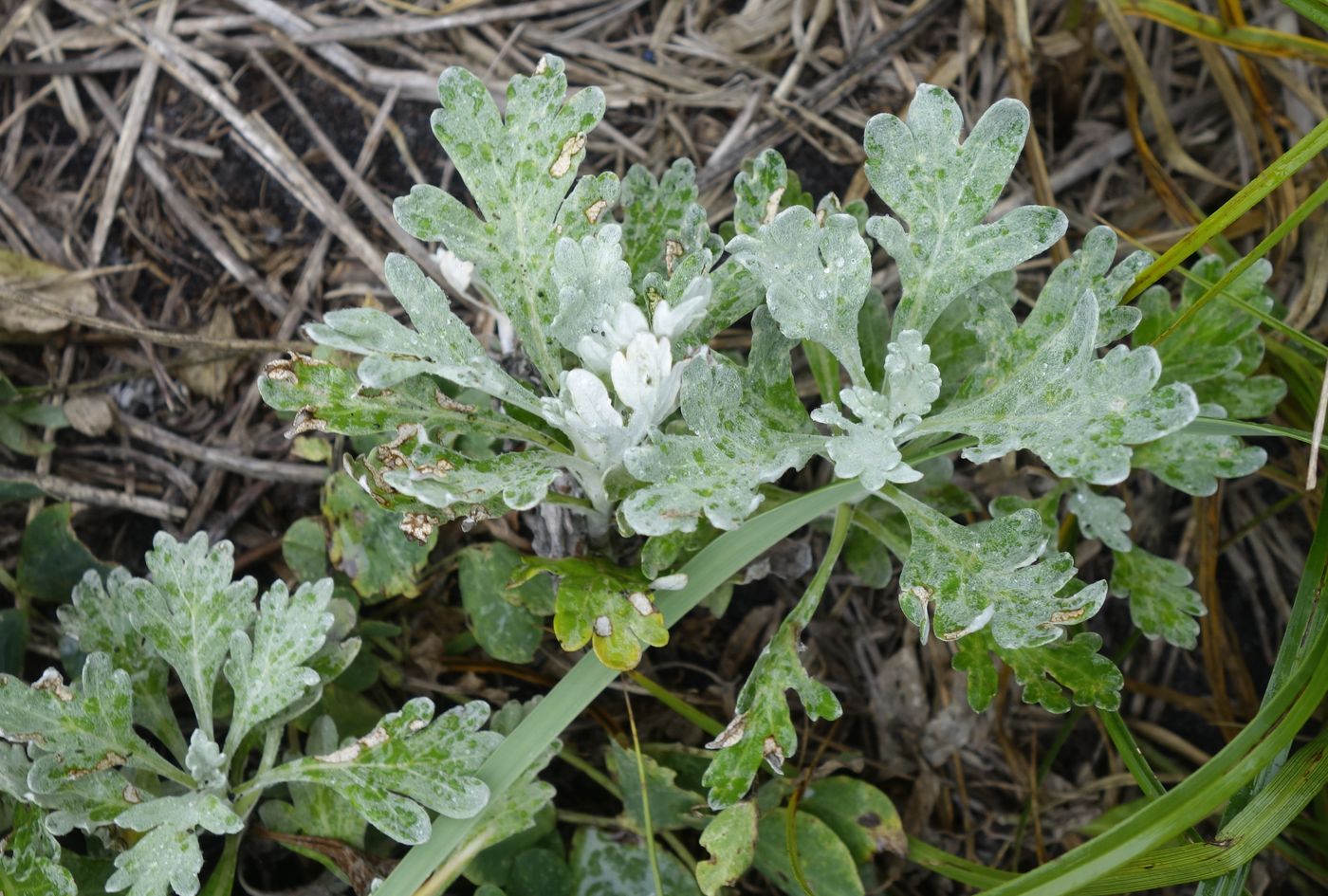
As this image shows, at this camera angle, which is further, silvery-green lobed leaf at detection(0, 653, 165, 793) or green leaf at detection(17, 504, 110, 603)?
green leaf at detection(17, 504, 110, 603)

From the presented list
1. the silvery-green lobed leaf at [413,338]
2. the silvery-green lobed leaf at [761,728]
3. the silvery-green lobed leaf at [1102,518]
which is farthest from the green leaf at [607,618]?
the silvery-green lobed leaf at [1102,518]

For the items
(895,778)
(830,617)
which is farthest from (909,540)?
(895,778)

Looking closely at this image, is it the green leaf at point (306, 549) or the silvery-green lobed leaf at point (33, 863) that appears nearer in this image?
the silvery-green lobed leaf at point (33, 863)

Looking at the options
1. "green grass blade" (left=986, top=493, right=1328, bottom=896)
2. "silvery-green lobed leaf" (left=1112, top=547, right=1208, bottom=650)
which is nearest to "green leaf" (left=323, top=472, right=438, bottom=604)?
"green grass blade" (left=986, top=493, right=1328, bottom=896)

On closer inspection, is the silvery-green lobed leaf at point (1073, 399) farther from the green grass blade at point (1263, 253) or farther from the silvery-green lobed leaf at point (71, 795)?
the silvery-green lobed leaf at point (71, 795)

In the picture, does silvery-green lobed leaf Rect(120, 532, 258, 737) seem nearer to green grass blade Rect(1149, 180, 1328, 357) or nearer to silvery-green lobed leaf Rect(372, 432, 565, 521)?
silvery-green lobed leaf Rect(372, 432, 565, 521)
